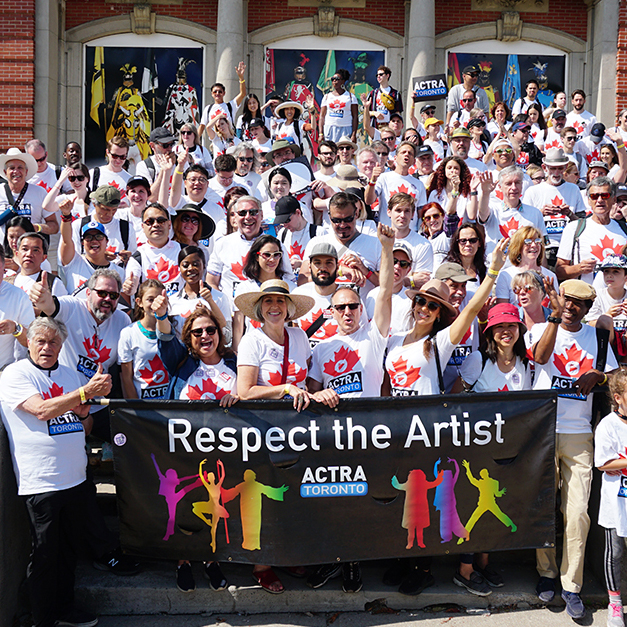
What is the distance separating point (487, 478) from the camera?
503 cm

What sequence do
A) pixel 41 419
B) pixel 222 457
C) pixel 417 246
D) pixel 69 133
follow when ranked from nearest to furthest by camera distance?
pixel 41 419 < pixel 222 457 < pixel 417 246 < pixel 69 133

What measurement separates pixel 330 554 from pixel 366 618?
1.71 feet

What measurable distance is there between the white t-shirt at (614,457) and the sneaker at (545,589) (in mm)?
642

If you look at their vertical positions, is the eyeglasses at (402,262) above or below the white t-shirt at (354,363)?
above

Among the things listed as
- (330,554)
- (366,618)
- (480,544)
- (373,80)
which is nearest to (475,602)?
(480,544)

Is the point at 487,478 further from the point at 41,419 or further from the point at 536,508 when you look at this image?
the point at 41,419

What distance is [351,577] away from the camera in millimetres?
5152

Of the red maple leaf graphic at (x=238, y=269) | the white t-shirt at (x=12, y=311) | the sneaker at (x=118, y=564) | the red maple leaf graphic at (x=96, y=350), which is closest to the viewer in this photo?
the sneaker at (x=118, y=564)

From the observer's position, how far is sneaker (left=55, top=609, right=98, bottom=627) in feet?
15.9

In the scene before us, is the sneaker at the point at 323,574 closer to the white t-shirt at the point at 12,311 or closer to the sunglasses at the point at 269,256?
the sunglasses at the point at 269,256

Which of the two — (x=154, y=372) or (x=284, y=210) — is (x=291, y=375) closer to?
(x=154, y=372)

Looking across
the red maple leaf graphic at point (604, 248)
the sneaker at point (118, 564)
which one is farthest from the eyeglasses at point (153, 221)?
the red maple leaf graphic at point (604, 248)

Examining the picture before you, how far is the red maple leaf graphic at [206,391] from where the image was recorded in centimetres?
512

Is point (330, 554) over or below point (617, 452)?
below
